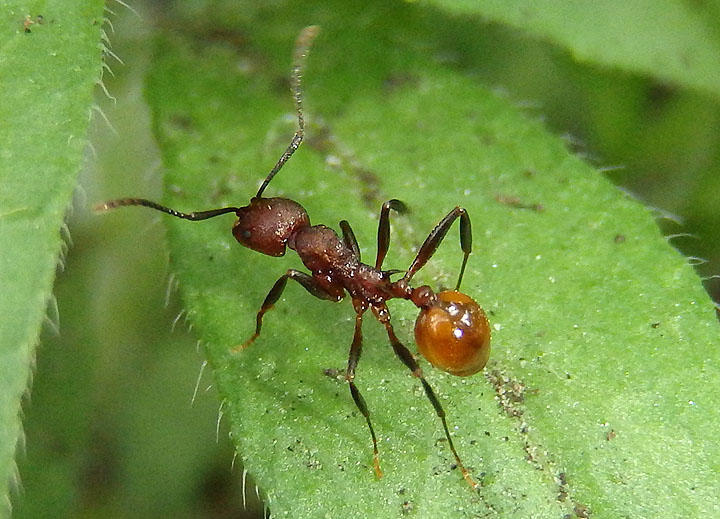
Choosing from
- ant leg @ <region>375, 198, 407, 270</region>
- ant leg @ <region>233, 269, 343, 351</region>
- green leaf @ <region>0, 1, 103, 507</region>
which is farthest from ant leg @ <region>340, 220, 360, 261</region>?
green leaf @ <region>0, 1, 103, 507</region>

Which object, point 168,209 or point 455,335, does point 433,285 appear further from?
point 168,209

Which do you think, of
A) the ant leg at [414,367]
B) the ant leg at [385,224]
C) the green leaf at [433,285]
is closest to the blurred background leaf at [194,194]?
the green leaf at [433,285]

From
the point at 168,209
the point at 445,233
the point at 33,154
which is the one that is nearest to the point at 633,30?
the point at 445,233

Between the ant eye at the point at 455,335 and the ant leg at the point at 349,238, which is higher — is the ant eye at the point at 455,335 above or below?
above

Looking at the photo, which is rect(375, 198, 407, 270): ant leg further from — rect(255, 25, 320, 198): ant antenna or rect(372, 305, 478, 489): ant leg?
rect(255, 25, 320, 198): ant antenna

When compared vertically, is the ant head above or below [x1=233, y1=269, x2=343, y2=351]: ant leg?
above

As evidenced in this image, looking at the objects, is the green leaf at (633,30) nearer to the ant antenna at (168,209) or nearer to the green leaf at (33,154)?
the ant antenna at (168,209)
